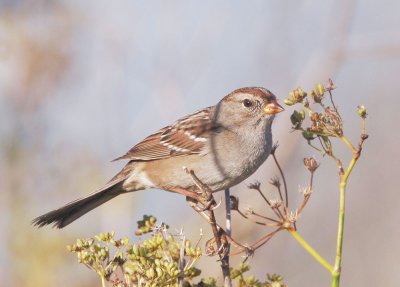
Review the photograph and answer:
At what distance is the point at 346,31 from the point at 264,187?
3.59 ft

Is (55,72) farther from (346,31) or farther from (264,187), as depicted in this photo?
(346,31)

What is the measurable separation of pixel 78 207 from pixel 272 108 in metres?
1.20

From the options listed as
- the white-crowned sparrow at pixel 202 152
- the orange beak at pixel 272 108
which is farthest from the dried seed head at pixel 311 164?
the orange beak at pixel 272 108

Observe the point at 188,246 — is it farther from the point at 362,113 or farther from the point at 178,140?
the point at 178,140

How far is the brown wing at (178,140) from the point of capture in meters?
4.18

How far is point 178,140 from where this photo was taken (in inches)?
169

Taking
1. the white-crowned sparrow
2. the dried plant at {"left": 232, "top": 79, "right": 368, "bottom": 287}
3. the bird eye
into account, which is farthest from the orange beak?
the dried plant at {"left": 232, "top": 79, "right": 368, "bottom": 287}

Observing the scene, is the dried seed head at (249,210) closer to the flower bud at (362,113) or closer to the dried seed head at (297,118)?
the dried seed head at (297,118)

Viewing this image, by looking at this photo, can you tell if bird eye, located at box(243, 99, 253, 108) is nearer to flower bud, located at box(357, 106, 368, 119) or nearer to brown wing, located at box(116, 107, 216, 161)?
brown wing, located at box(116, 107, 216, 161)

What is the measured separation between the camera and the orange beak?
3.95 metres

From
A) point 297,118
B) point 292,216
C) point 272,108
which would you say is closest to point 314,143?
point 297,118

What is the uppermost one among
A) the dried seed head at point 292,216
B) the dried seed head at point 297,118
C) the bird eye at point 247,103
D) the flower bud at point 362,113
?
the bird eye at point 247,103

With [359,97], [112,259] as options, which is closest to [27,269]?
[112,259]

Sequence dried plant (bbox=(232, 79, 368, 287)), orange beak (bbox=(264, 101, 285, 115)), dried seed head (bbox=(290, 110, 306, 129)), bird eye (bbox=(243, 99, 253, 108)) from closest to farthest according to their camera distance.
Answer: dried plant (bbox=(232, 79, 368, 287)) < dried seed head (bbox=(290, 110, 306, 129)) < orange beak (bbox=(264, 101, 285, 115)) < bird eye (bbox=(243, 99, 253, 108))
